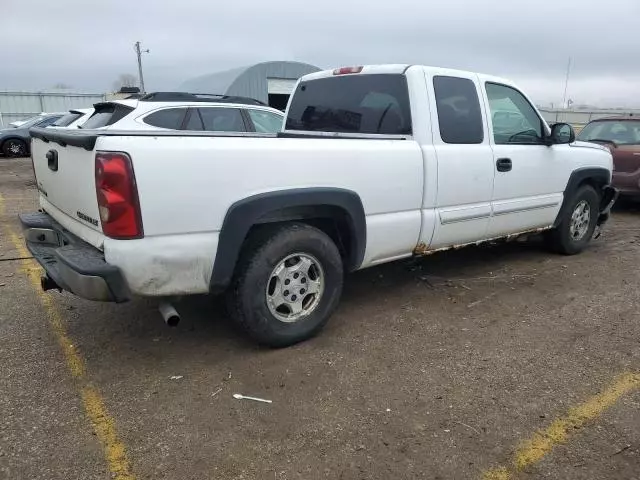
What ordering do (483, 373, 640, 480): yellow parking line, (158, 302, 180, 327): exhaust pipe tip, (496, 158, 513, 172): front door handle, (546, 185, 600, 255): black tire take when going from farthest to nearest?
(546, 185, 600, 255): black tire, (496, 158, 513, 172): front door handle, (158, 302, 180, 327): exhaust pipe tip, (483, 373, 640, 480): yellow parking line

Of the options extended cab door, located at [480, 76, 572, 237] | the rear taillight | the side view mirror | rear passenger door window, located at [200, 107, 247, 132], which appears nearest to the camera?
the rear taillight

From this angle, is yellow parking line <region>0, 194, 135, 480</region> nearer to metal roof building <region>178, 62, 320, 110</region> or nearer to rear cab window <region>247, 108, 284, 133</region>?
rear cab window <region>247, 108, 284, 133</region>

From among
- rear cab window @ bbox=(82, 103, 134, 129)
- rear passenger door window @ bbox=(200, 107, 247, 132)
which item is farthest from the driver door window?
rear cab window @ bbox=(82, 103, 134, 129)

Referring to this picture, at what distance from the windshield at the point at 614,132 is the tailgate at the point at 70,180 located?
8.68m

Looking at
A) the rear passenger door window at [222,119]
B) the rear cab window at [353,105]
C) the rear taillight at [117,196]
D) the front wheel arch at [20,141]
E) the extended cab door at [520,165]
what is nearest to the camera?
the rear taillight at [117,196]

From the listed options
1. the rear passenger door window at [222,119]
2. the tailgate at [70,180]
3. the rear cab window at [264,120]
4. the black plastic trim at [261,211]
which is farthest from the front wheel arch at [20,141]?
the black plastic trim at [261,211]

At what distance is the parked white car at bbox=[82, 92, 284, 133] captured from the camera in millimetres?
7965

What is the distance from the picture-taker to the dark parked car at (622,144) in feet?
27.7

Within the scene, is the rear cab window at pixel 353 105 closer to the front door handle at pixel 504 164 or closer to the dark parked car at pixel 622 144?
the front door handle at pixel 504 164

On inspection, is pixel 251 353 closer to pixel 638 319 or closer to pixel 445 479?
pixel 445 479

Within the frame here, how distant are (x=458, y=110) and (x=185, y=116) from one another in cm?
520

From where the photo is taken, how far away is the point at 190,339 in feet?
12.3

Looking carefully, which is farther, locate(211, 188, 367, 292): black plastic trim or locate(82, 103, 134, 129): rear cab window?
locate(82, 103, 134, 129): rear cab window

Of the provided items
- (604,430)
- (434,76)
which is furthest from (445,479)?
(434,76)
